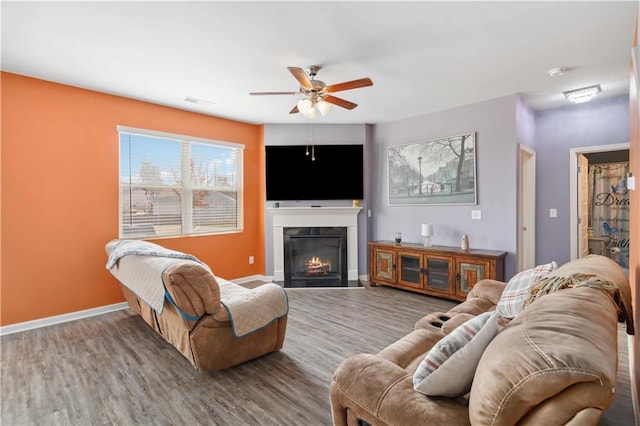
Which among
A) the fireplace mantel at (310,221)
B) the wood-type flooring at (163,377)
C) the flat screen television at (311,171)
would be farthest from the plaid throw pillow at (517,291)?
the flat screen television at (311,171)

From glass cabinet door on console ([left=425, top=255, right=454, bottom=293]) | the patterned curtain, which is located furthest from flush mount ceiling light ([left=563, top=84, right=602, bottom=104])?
glass cabinet door on console ([left=425, top=255, right=454, bottom=293])

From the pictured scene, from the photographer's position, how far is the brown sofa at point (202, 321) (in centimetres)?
221

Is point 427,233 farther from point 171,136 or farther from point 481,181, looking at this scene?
point 171,136

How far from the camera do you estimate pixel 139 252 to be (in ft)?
9.36

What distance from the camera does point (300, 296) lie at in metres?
4.48

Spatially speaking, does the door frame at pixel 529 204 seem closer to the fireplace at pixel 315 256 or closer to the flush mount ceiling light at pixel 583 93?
the flush mount ceiling light at pixel 583 93

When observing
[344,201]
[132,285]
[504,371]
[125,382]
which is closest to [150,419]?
[125,382]

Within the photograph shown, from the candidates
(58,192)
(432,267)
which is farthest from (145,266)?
(432,267)

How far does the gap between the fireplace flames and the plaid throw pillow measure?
3241 millimetres

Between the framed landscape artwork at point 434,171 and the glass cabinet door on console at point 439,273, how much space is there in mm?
905

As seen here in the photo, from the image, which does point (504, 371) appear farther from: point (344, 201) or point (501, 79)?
point (344, 201)

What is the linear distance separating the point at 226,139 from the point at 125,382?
143 inches

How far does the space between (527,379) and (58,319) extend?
4415mm

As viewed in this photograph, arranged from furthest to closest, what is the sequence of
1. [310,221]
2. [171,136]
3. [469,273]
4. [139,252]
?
[310,221], [171,136], [469,273], [139,252]
